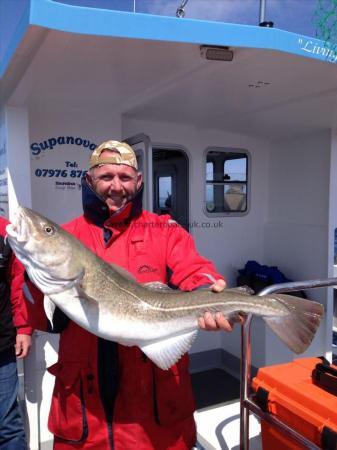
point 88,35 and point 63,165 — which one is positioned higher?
point 88,35

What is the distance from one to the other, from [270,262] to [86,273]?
4683mm

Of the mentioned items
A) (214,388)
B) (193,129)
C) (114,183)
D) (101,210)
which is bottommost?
(214,388)

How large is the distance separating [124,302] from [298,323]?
86 cm

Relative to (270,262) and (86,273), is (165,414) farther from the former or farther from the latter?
(270,262)

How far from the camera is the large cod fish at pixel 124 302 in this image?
1740mm

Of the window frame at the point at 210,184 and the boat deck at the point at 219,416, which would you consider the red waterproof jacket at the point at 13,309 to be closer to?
Answer: the boat deck at the point at 219,416

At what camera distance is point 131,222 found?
7.26ft

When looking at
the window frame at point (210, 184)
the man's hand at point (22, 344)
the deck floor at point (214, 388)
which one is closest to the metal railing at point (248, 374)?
the man's hand at point (22, 344)

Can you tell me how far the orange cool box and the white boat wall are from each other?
1991mm

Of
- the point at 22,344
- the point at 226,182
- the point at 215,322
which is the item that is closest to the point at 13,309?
the point at 22,344

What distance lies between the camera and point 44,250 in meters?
1.73

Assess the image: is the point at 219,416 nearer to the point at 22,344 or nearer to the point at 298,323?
the point at 22,344

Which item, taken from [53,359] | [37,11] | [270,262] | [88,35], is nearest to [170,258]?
[88,35]

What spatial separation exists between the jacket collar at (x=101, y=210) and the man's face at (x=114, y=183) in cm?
3
